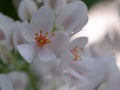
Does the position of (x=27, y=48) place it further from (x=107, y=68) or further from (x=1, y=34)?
(x=107, y=68)

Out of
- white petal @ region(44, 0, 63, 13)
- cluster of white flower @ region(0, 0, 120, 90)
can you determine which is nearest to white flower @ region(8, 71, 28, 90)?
cluster of white flower @ region(0, 0, 120, 90)

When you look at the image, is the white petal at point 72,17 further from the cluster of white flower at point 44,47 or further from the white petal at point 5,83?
the white petal at point 5,83

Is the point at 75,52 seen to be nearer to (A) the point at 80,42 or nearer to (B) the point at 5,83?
(A) the point at 80,42

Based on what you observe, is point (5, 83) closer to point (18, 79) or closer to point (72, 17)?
point (18, 79)

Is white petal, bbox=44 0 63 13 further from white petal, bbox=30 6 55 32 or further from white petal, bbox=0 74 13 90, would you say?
white petal, bbox=0 74 13 90

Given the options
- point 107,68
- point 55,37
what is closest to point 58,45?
point 55,37

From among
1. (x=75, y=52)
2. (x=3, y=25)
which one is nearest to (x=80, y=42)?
(x=75, y=52)
